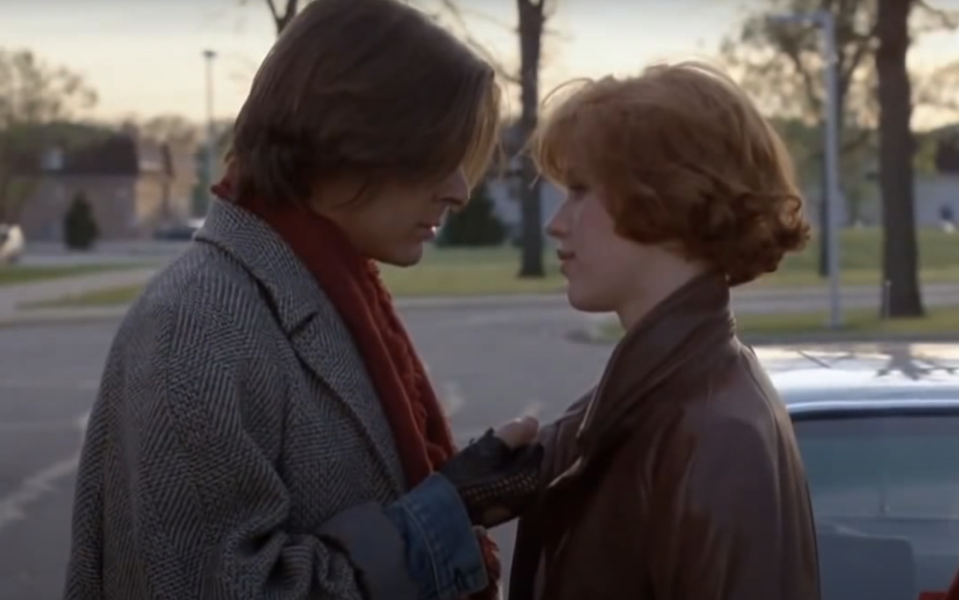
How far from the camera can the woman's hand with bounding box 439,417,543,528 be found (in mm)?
1963

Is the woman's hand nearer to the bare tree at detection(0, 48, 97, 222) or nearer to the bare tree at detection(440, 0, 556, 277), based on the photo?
the bare tree at detection(440, 0, 556, 277)

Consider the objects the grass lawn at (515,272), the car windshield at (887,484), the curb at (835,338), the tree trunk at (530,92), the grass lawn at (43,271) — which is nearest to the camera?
the car windshield at (887,484)

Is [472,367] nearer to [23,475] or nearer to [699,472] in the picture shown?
[23,475]

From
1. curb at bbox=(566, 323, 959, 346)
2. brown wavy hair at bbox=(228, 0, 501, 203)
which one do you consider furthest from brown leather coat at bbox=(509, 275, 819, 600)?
curb at bbox=(566, 323, 959, 346)

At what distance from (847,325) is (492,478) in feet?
70.1

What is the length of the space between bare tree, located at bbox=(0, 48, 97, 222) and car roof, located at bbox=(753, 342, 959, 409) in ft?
182

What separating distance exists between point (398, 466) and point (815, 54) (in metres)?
36.8

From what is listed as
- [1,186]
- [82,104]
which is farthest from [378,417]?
[1,186]

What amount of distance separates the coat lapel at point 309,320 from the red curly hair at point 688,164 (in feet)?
1.09

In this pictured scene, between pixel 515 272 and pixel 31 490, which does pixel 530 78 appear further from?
pixel 31 490

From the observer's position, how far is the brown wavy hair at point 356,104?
6.33ft

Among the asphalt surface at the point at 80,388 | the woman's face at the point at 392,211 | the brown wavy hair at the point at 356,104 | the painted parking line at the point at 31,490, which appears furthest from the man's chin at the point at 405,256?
the painted parking line at the point at 31,490

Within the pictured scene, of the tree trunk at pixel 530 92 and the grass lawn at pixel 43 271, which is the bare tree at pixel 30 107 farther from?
the tree trunk at pixel 530 92

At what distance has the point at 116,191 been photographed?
93.1 m
